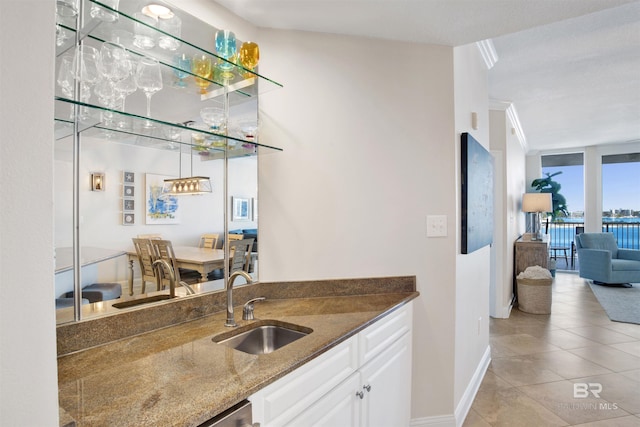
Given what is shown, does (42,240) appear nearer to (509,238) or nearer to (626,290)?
(509,238)

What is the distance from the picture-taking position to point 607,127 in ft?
19.7

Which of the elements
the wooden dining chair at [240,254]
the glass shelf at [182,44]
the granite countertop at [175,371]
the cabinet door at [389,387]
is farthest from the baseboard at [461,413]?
the glass shelf at [182,44]

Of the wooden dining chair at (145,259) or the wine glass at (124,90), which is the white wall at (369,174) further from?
the wine glass at (124,90)

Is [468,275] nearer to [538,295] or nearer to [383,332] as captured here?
[383,332]

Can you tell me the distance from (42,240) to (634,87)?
549cm

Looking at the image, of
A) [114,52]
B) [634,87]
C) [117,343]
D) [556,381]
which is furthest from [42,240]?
[634,87]

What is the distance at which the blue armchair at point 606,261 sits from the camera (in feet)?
19.9

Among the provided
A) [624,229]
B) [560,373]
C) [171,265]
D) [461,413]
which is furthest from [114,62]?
[624,229]

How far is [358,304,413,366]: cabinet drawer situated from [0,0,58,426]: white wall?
3.98ft

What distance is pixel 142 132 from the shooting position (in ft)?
4.90

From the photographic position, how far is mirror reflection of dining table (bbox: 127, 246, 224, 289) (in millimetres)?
1697

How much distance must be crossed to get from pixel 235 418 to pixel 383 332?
0.95m

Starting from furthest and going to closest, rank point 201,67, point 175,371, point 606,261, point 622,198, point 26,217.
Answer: point 622,198 → point 606,261 → point 201,67 → point 175,371 → point 26,217

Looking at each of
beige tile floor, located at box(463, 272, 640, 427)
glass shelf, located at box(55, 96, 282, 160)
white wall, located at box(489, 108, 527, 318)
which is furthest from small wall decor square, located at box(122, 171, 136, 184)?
white wall, located at box(489, 108, 527, 318)
